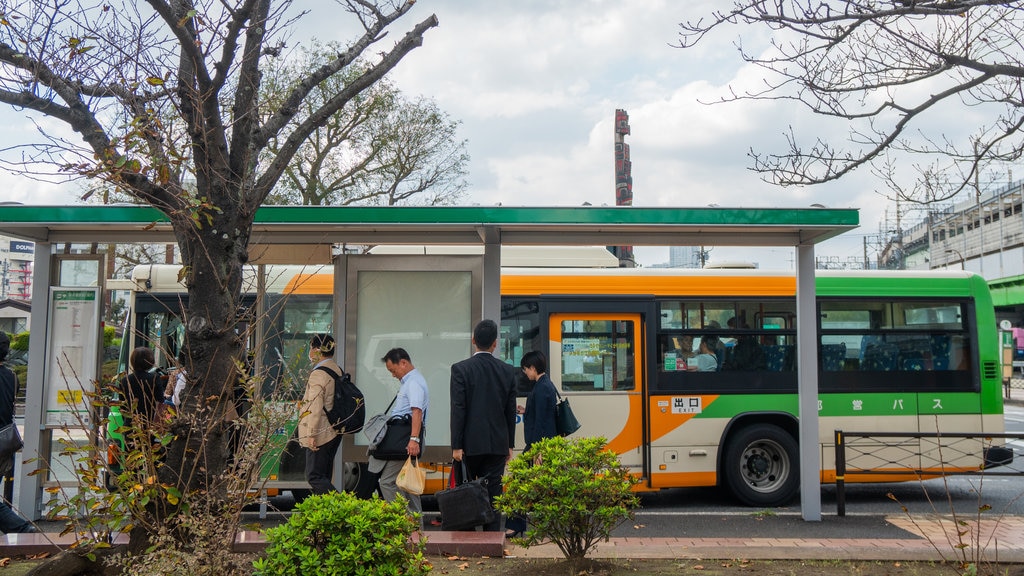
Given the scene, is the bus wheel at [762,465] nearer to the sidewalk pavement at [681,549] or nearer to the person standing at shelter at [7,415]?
the sidewalk pavement at [681,549]

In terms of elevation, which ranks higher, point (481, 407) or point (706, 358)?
point (706, 358)

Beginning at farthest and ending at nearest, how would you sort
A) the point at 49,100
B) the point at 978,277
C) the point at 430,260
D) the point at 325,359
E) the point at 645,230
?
1. the point at 978,277
2. the point at 430,260
3. the point at 645,230
4. the point at 325,359
5. the point at 49,100

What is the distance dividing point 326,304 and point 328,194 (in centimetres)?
1683

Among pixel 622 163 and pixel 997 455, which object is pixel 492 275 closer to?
pixel 997 455

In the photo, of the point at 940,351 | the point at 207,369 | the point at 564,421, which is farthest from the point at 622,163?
the point at 207,369

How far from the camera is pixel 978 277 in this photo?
1057 centimetres

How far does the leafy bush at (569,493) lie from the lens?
17.3 feet

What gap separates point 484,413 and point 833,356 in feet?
17.3


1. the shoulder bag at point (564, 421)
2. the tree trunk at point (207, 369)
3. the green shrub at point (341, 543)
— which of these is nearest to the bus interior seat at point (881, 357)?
the shoulder bag at point (564, 421)

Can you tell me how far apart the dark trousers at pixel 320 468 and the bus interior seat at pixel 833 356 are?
6079 millimetres

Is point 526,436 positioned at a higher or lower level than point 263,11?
lower

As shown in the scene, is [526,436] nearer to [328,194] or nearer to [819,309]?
[819,309]

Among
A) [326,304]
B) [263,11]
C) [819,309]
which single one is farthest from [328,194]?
[263,11]

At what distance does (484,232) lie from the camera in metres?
8.14
